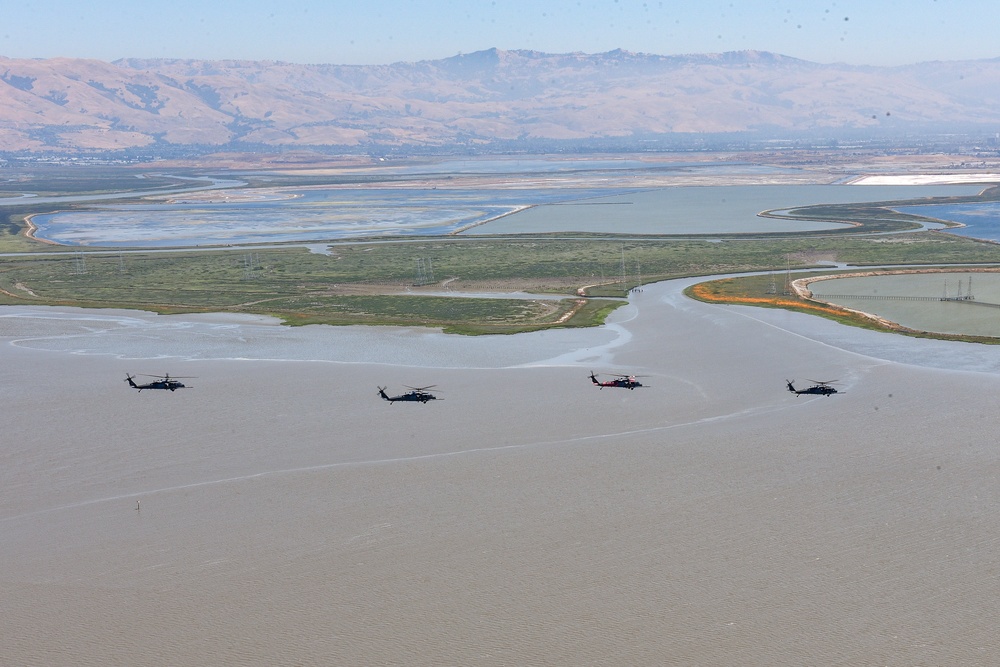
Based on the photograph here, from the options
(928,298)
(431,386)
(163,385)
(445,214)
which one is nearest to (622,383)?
(431,386)

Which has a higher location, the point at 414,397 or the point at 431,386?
the point at 414,397

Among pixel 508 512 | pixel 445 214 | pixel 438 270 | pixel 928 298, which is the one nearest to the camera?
pixel 508 512

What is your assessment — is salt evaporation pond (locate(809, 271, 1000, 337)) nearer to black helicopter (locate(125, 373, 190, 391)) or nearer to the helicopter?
the helicopter

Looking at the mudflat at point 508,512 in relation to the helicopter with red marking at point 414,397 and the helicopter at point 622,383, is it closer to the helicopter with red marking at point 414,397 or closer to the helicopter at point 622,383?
the helicopter with red marking at point 414,397

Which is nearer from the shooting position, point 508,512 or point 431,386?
point 508,512

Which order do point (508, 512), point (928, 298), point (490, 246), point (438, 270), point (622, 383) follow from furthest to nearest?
point (490, 246), point (438, 270), point (928, 298), point (622, 383), point (508, 512)

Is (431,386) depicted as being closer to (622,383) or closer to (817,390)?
(622,383)

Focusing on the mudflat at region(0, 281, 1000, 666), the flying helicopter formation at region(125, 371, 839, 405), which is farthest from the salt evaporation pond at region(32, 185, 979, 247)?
the mudflat at region(0, 281, 1000, 666)

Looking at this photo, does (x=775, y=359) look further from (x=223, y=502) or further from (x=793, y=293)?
(x=223, y=502)

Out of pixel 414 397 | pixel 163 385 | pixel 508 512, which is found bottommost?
pixel 508 512

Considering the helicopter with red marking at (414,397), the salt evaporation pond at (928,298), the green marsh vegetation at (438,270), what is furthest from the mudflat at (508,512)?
the green marsh vegetation at (438,270)
